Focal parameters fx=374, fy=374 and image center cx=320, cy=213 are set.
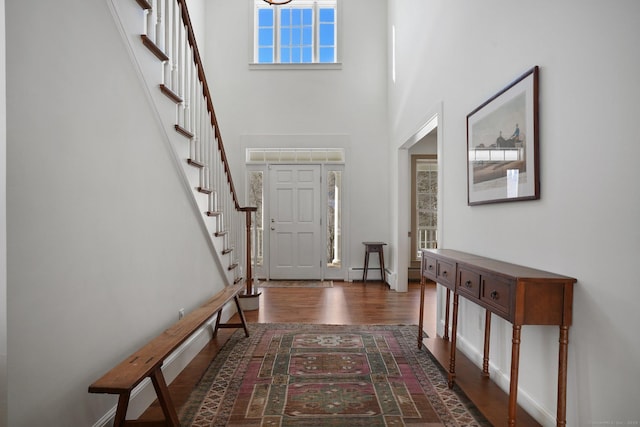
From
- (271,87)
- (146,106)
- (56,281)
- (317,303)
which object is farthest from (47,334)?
(271,87)

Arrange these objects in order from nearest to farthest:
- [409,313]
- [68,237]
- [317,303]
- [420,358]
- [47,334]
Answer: [47,334], [68,237], [420,358], [409,313], [317,303]

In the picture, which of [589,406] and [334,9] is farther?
[334,9]

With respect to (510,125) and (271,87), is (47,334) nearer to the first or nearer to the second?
(510,125)

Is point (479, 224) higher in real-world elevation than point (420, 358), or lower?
higher

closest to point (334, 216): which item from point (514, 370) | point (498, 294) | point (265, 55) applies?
point (265, 55)

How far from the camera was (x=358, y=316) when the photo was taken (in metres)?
4.40

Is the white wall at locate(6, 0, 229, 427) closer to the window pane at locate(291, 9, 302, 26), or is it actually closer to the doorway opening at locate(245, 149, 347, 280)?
the doorway opening at locate(245, 149, 347, 280)

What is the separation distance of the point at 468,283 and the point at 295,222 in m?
4.53

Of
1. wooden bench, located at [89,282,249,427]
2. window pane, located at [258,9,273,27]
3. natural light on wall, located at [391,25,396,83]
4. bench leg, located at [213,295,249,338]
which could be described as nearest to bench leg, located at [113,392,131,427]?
wooden bench, located at [89,282,249,427]

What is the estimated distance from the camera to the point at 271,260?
666 cm

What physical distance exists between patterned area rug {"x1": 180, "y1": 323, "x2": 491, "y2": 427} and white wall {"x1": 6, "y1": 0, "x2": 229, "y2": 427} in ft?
2.14

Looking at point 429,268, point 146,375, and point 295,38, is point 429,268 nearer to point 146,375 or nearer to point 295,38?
point 146,375

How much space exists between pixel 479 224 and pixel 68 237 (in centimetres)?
256

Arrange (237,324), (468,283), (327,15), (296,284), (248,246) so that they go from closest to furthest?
(468,283) → (237,324) → (248,246) → (296,284) → (327,15)
